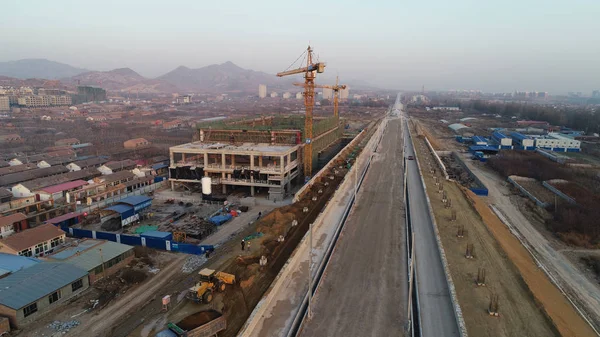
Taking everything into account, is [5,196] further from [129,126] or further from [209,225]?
[129,126]

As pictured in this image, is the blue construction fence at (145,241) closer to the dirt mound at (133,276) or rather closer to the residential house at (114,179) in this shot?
the dirt mound at (133,276)

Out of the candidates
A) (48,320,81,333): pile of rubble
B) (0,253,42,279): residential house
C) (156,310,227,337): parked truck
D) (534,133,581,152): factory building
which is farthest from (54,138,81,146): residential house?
(534,133,581,152): factory building

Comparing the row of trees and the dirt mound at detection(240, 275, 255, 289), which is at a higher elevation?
the row of trees

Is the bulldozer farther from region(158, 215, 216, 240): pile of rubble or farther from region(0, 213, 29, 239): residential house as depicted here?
region(0, 213, 29, 239): residential house

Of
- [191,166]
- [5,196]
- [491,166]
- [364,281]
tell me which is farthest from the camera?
[491,166]

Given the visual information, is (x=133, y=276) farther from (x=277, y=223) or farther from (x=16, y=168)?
(x=16, y=168)

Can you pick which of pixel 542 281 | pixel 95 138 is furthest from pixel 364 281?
pixel 95 138
